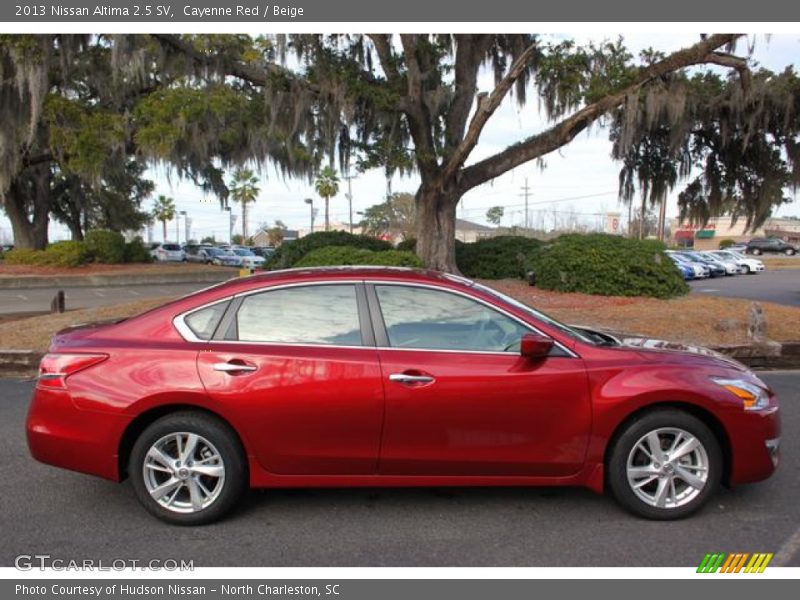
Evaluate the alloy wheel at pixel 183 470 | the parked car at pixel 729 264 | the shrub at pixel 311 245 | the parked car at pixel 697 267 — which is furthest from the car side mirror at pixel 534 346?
the parked car at pixel 729 264

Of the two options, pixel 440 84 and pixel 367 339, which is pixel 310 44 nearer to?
pixel 440 84

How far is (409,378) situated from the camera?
3.76m

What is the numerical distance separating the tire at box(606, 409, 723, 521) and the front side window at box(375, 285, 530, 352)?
855mm

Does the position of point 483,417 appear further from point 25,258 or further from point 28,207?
point 28,207

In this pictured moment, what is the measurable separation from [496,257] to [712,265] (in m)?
21.0

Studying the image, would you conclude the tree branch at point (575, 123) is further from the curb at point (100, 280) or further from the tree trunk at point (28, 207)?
the tree trunk at point (28, 207)

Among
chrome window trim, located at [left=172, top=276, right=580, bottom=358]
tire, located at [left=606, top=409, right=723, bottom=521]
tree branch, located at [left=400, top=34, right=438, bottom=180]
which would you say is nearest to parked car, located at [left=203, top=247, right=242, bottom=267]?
tree branch, located at [left=400, top=34, right=438, bottom=180]

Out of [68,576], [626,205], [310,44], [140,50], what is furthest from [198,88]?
[68,576]

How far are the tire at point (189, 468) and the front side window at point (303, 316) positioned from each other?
578 millimetres

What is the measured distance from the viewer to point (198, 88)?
14.7 metres

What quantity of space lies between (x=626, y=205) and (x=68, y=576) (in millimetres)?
17843

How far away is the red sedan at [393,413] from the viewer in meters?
3.77

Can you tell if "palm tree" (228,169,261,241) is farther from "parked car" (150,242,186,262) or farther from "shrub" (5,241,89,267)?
"shrub" (5,241,89,267)

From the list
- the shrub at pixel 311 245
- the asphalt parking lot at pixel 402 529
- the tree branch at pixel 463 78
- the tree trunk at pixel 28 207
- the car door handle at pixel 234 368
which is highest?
the tree branch at pixel 463 78
